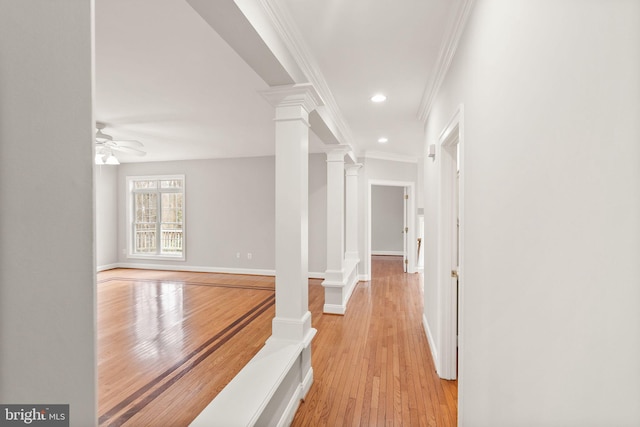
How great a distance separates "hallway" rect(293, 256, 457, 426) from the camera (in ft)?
6.86

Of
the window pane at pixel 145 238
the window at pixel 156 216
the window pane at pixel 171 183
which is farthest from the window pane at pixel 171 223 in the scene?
the window pane at pixel 145 238

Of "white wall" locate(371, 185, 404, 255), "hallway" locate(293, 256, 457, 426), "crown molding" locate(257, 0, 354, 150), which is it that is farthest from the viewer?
"white wall" locate(371, 185, 404, 255)

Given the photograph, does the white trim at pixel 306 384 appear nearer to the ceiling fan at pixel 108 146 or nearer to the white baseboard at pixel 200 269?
the ceiling fan at pixel 108 146

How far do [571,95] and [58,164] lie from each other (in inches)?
44.4

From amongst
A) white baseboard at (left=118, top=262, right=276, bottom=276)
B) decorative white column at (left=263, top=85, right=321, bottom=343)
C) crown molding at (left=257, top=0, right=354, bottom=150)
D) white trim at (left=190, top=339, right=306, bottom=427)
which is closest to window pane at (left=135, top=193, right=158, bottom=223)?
white baseboard at (left=118, top=262, right=276, bottom=276)

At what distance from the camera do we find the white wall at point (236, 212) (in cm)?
664

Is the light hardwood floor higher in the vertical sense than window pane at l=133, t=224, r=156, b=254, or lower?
lower

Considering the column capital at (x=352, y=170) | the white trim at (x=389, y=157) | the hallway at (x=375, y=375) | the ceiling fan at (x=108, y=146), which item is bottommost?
the hallway at (x=375, y=375)

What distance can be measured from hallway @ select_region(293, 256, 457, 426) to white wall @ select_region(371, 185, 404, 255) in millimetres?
5356

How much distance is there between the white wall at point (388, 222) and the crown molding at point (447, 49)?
6.73m

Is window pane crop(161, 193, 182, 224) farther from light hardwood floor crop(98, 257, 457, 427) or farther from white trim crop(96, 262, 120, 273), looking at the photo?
light hardwood floor crop(98, 257, 457, 427)

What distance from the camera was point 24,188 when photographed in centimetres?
52

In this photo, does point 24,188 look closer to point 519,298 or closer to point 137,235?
point 519,298

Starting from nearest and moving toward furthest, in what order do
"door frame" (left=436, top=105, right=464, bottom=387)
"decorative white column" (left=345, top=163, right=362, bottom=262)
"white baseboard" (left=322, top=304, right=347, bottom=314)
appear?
"door frame" (left=436, top=105, right=464, bottom=387) → "white baseboard" (left=322, top=304, right=347, bottom=314) → "decorative white column" (left=345, top=163, right=362, bottom=262)
